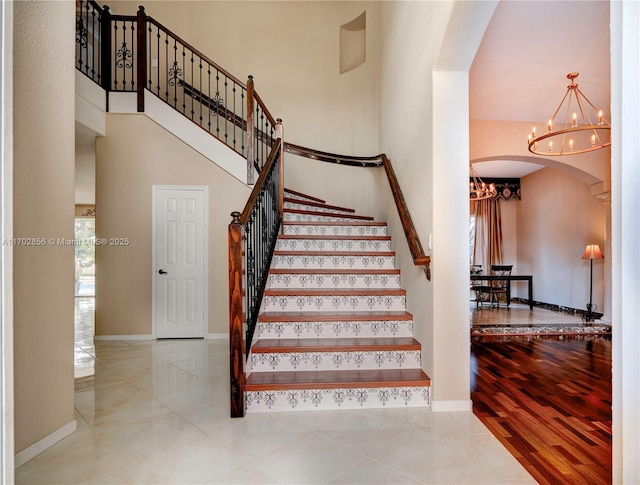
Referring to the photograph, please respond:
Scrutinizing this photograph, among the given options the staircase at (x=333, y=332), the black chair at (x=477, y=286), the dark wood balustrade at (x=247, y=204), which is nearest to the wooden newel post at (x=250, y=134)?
the dark wood balustrade at (x=247, y=204)

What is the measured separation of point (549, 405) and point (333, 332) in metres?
1.79

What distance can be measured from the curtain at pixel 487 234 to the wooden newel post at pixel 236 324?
8.32 metres

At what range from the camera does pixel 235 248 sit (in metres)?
2.45

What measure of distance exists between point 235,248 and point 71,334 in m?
1.26

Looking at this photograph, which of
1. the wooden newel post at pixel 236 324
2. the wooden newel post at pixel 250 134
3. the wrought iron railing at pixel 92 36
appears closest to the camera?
the wooden newel post at pixel 236 324

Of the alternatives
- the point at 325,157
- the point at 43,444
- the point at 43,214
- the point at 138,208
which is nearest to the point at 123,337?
the point at 138,208

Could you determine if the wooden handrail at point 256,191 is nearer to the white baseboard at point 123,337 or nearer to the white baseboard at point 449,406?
the white baseboard at point 449,406

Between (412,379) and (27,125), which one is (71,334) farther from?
(412,379)

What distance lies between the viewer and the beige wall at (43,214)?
199 cm

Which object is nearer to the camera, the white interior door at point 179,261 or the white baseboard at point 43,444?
the white baseboard at point 43,444

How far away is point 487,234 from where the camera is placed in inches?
366

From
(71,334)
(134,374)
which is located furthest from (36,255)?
(134,374)

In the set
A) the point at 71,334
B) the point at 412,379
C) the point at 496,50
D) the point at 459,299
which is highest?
the point at 496,50

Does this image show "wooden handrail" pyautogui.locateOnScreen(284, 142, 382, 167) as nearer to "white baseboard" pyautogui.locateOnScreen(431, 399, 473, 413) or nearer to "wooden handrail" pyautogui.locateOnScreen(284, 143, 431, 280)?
"wooden handrail" pyautogui.locateOnScreen(284, 143, 431, 280)
